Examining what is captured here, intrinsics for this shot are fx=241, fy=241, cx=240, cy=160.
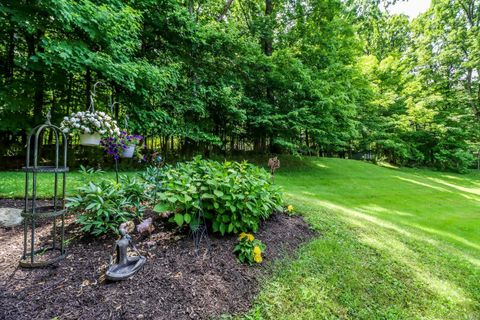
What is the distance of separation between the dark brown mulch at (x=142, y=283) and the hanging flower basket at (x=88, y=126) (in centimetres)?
89

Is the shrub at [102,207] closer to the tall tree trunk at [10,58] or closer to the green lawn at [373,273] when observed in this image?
the green lawn at [373,273]

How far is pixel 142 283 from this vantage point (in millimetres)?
1608

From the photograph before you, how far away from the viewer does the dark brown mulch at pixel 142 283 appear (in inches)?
55.3

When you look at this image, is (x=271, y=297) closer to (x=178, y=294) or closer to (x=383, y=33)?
(x=178, y=294)

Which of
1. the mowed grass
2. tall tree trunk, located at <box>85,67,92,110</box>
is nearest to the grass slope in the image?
the mowed grass

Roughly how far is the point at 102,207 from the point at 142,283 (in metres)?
0.85

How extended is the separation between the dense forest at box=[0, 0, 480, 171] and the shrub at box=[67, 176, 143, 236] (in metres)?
1.01

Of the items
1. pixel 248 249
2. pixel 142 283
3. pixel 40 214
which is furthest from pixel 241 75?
pixel 142 283

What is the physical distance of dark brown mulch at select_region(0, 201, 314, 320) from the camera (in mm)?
1404

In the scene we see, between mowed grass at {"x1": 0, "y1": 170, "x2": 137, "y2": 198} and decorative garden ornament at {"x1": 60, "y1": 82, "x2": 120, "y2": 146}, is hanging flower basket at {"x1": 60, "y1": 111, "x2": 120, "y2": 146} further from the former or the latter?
mowed grass at {"x1": 0, "y1": 170, "x2": 137, "y2": 198}

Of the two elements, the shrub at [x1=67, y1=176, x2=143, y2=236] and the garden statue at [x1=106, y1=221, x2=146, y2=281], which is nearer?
the garden statue at [x1=106, y1=221, x2=146, y2=281]

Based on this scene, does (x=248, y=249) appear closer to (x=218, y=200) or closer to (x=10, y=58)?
(x=218, y=200)

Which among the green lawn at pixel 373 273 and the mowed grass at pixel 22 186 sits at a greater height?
the mowed grass at pixel 22 186

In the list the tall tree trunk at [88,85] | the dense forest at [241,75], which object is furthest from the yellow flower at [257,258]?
the tall tree trunk at [88,85]
